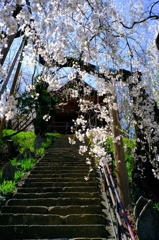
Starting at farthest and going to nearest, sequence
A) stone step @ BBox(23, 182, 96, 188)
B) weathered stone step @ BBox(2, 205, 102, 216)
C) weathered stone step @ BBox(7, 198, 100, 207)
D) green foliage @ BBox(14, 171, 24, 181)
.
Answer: green foliage @ BBox(14, 171, 24, 181), stone step @ BBox(23, 182, 96, 188), weathered stone step @ BBox(7, 198, 100, 207), weathered stone step @ BBox(2, 205, 102, 216)

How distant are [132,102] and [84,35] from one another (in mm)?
3345

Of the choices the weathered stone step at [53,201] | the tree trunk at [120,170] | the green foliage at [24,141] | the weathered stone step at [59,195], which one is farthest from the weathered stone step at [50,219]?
the green foliage at [24,141]

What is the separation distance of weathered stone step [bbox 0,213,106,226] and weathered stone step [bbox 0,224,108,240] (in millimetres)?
213

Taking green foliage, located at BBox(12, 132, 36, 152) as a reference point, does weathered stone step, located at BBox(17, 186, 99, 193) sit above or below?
below

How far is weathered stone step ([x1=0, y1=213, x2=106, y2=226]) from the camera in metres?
4.79

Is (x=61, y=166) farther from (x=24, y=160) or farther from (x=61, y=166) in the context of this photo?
(x=24, y=160)

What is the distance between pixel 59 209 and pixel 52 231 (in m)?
0.63

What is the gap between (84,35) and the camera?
337 cm

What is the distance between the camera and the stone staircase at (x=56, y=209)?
4.52 m

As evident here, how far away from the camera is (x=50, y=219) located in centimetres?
484

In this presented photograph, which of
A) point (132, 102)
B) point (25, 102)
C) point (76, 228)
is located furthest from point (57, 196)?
point (25, 102)

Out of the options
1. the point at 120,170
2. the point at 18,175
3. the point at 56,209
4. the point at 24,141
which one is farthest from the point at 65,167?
the point at 24,141

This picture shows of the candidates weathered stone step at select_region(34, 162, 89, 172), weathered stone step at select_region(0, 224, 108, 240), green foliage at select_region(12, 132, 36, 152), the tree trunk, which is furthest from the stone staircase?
green foliage at select_region(12, 132, 36, 152)

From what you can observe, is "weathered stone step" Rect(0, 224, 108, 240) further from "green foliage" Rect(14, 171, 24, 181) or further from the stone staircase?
"green foliage" Rect(14, 171, 24, 181)
